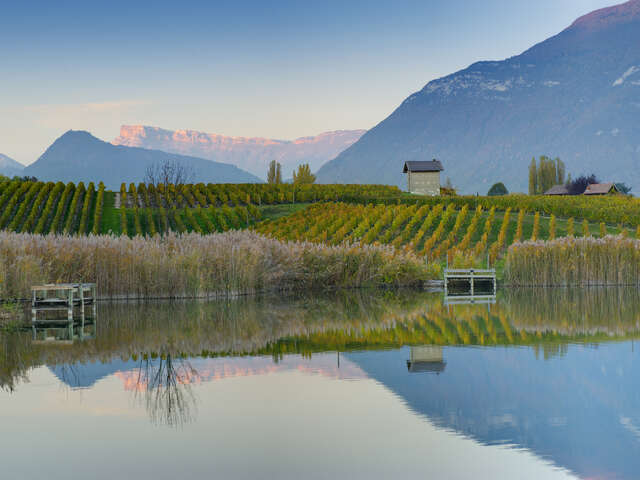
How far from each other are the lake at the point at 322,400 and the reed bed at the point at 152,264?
5.08 meters

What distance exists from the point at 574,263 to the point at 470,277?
4.06m

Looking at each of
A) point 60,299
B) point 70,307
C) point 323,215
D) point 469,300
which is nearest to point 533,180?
point 323,215

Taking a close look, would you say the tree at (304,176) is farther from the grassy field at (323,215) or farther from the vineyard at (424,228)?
the vineyard at (424,228)

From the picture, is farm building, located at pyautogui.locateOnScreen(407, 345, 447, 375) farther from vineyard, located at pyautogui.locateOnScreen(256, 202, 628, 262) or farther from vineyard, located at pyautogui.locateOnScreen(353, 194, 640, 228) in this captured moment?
vineyard, located at pyautogui.locateOnScreen(353, 194, 640, 228)

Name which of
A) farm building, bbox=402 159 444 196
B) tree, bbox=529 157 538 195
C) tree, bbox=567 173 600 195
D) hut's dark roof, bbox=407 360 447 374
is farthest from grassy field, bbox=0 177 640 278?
tree, bbox=529 157 538 195

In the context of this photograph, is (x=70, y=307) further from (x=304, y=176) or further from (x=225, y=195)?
(x=304, y=176)

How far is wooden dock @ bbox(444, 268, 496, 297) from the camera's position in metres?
30.1

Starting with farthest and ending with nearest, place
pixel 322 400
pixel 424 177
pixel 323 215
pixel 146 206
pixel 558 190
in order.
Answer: pixel 558 190, pixel 424 177, pixel 146 206, pixel 323 215, pixel 322 400

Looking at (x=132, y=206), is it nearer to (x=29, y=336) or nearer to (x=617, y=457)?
(x=29, y=336)

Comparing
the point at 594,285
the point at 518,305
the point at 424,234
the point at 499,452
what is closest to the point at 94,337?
the point at 499,452

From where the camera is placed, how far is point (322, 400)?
1012 cm

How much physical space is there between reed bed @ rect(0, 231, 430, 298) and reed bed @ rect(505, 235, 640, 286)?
854cm

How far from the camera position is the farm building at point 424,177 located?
84.6 meters

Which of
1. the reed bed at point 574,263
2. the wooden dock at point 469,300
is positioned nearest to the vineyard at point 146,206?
the reed bed at point 574,263
